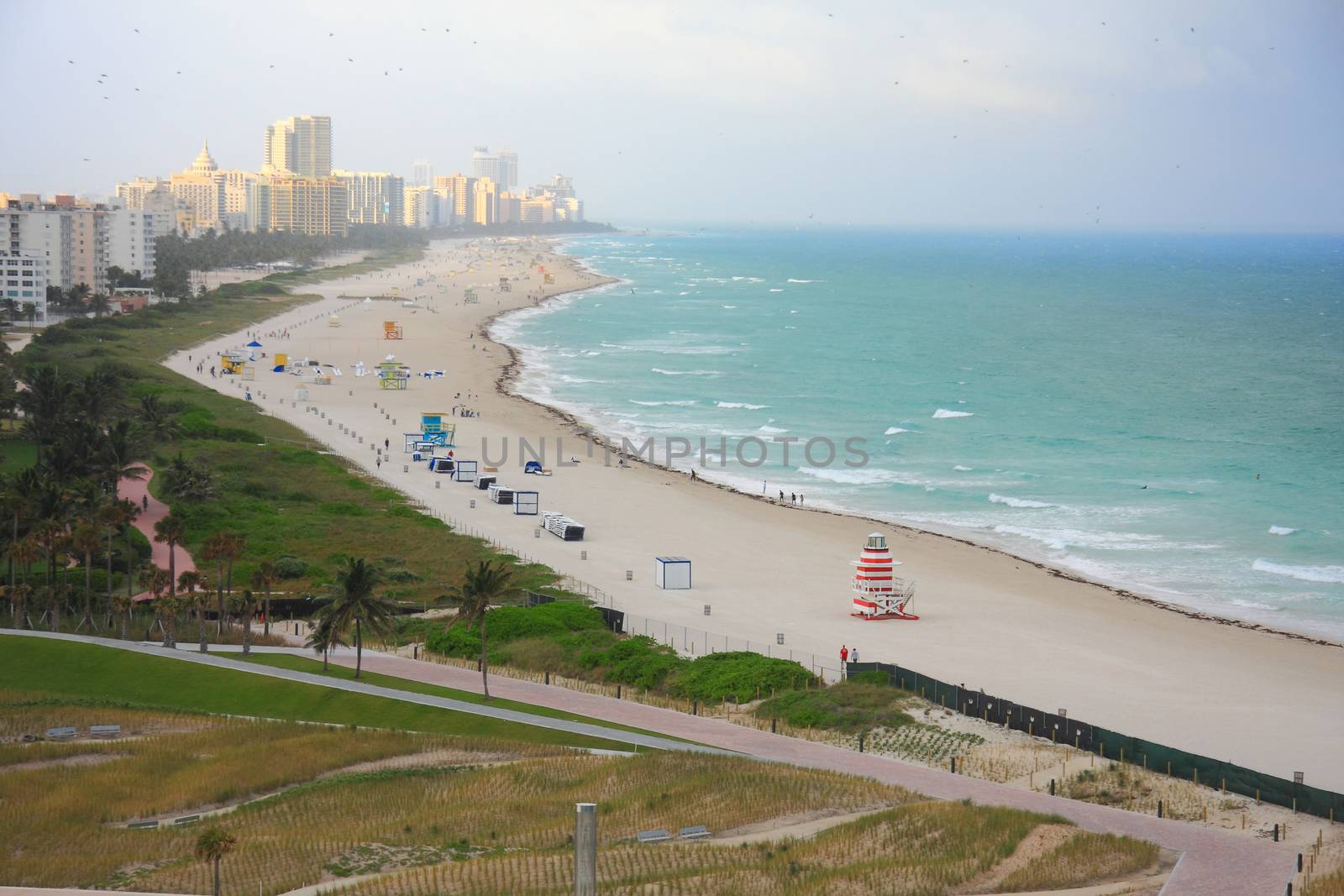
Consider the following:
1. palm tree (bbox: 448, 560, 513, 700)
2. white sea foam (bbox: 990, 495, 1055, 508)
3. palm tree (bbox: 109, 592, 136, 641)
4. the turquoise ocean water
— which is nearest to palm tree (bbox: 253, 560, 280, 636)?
palm tree (bbox: 109, 592, 136, 641)

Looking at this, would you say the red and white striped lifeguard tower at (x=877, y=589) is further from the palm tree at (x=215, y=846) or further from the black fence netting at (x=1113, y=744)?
the palm tree at (x=215, y=846)

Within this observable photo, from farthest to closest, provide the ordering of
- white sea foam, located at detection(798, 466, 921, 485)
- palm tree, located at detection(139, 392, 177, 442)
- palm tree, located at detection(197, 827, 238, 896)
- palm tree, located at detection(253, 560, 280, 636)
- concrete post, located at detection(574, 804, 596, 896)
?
white sea foam, located at detection(798, 466, 921, 485) < palm tree, located at detection(139, 392, 177, 442) < palm tree, located at detection(253, 560, 280, 636) < palm tree, located at detection(197, 827, 238, 896) < concrete post, located at detection(574, 804, 596, 896)

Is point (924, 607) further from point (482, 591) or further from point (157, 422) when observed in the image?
point (157, 422)

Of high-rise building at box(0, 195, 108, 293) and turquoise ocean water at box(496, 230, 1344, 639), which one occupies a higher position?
high-rise building at box(0, 195, 108, 293)

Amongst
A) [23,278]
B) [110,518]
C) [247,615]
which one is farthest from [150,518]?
[23,278]

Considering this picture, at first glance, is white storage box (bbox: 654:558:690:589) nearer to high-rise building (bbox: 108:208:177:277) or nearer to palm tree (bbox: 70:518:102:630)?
palm tree (bbox: 70:518:102:630)

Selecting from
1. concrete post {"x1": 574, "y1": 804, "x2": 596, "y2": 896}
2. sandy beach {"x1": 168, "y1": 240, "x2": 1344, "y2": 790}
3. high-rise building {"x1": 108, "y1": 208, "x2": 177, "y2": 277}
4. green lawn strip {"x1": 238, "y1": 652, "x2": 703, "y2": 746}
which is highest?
high-rise building {"x1": 108, "y1": 208, "x2": 177, "y2": 277}

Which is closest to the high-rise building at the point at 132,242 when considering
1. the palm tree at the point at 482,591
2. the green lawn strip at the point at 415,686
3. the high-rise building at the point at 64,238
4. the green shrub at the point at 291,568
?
the high-rise building at the point at 64,238
